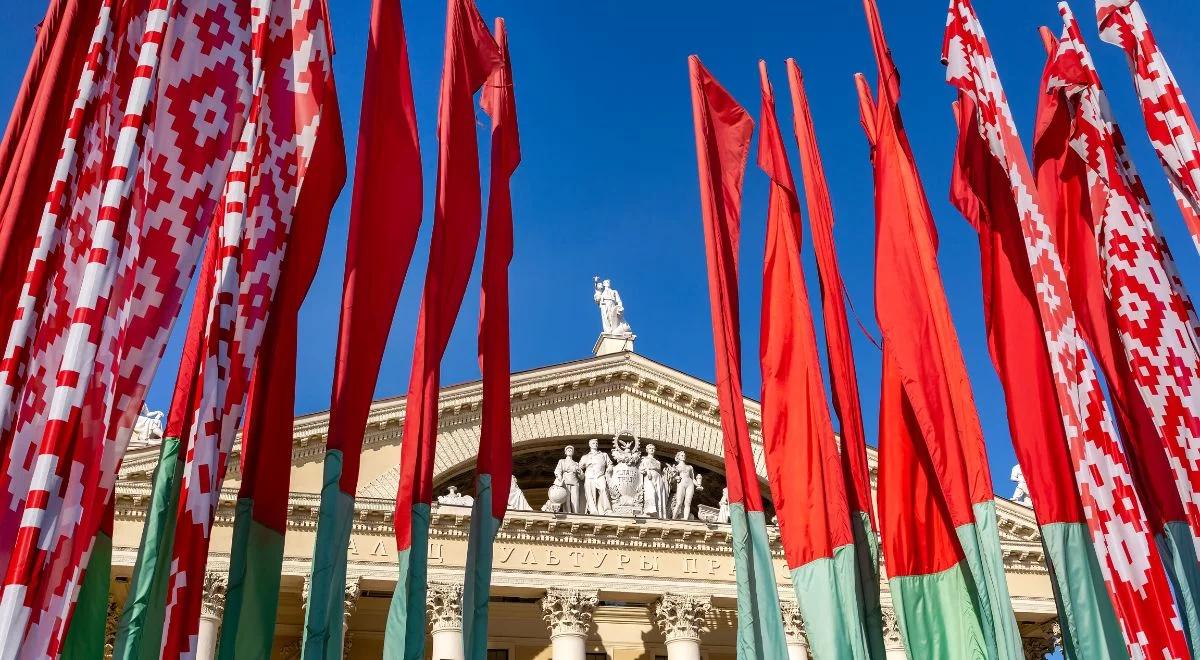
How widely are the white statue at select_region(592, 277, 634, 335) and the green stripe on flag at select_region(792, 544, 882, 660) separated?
14183mm

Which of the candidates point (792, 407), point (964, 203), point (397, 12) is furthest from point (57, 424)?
point (964, 203)

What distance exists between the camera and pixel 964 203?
Result: 10.4m

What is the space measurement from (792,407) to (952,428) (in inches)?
51.8

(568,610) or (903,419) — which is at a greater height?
(903,419)

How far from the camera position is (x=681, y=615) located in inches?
719

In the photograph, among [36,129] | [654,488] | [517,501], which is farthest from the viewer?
[654,488]

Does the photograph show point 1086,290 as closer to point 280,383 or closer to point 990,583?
point 990,583

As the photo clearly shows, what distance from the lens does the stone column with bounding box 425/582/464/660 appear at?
16750 mm

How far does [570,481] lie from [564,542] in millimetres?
1175

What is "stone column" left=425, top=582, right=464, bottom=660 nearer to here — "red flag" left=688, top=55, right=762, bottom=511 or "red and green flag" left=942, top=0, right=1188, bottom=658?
"red flag" left=688, top=55, right=762, bottom=511

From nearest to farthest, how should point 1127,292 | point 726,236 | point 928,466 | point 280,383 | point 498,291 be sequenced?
point 280,383, point 1127,292, point 928,466, point 498,291, point 726,236

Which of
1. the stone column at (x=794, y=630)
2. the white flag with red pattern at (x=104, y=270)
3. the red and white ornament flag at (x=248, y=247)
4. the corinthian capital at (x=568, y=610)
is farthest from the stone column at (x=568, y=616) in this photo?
the white flag with red pattern at (x=104, y=270)

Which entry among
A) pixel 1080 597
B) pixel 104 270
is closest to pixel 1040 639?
pixel 1080 597

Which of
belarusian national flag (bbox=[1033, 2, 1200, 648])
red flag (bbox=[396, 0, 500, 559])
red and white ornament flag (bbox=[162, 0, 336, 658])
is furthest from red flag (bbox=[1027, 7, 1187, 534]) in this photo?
red and white ornament flag (bbox=[162, 0, 336, 658])
